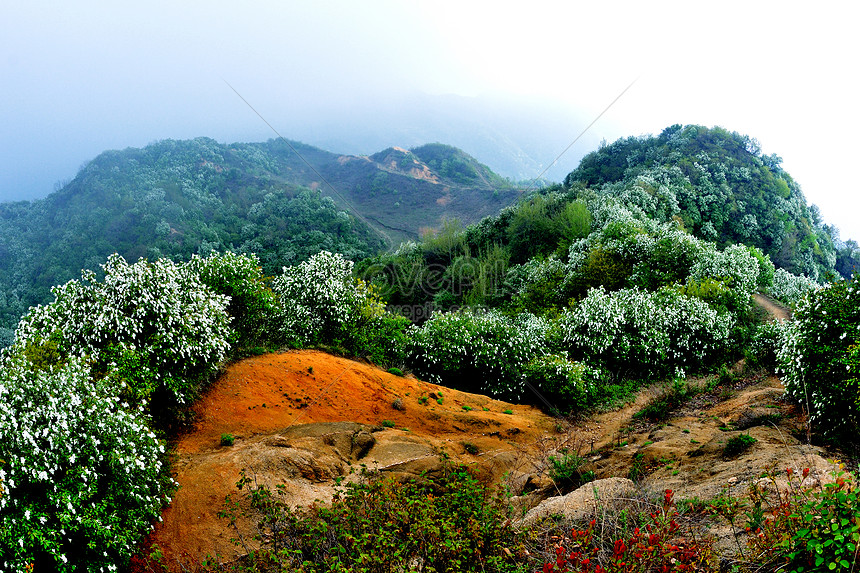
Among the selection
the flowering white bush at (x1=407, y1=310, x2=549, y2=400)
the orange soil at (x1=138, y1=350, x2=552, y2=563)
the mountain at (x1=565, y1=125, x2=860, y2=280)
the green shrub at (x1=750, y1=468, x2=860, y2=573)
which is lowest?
the orange soil at (x1=138, y1=350, x2=552, y2=563)

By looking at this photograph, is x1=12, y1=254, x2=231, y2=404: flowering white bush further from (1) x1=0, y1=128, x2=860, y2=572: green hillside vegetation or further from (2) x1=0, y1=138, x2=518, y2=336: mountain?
(2) x1=0, y1=138, x2=518, y2=336: mountain

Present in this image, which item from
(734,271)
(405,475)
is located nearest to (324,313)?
(405,475)

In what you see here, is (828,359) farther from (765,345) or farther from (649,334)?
(765,345)

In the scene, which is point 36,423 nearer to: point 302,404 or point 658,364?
point 302,404

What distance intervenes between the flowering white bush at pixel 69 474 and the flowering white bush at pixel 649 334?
16.2 m

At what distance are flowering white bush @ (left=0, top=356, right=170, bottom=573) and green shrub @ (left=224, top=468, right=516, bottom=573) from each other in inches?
99.7

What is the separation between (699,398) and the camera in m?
15.2

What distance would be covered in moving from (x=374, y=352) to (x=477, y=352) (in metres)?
4.48

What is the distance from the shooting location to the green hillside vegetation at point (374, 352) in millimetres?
7129

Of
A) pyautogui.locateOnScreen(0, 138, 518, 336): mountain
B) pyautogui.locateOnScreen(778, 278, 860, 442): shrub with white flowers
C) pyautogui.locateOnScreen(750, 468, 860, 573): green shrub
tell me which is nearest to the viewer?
pyautogui.locateOnScreen(750, 468, 860, 573): green shrub

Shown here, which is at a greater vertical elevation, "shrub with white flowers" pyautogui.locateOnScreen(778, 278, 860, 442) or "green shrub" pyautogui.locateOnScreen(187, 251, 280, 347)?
"shrub with white flowers" pyautogui.locateOnScreen(778, 278, 860, 442)

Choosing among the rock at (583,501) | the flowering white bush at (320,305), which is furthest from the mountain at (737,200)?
the rock at (583,501)

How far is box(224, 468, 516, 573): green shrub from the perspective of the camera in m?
5.86

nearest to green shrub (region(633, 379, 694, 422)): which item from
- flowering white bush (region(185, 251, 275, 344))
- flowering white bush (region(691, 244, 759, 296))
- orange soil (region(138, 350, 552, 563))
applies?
orange soil (region(138, 350, 552, 563))
